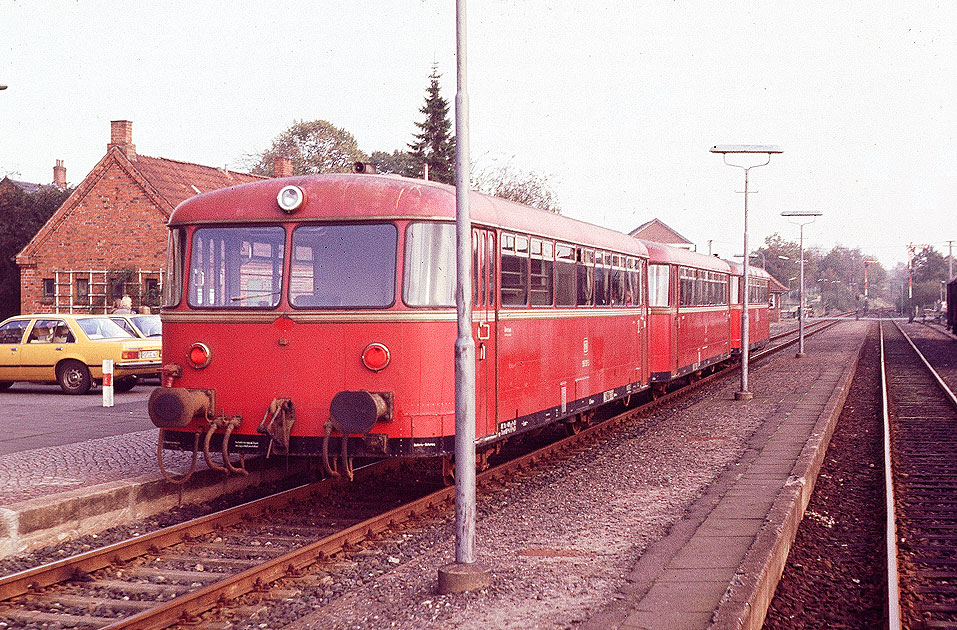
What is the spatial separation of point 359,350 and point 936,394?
19080mm

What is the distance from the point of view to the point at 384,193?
9.12 m

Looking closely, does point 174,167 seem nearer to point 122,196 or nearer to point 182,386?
point 122,196

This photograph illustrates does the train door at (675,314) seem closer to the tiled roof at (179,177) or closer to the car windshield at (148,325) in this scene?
the car windshield at (148,325)

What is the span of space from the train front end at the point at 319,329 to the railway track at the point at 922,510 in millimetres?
3826

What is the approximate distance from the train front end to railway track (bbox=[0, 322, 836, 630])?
64 centimetres

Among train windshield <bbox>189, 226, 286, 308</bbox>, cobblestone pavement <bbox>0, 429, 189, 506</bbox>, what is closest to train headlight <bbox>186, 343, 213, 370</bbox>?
train windshield <bbox>189, 226, 286, 308</bbox>

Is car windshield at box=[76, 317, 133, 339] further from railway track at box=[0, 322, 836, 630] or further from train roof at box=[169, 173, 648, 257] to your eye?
train roof at box=[169, 173, 648, 257]

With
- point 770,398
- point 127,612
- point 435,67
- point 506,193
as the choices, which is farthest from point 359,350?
point 435,67

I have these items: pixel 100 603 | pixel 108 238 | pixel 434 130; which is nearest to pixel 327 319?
pixel 100 603

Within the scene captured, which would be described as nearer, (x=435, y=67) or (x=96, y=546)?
(x=96, y=546)

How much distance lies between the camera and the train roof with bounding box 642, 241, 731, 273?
1908cm

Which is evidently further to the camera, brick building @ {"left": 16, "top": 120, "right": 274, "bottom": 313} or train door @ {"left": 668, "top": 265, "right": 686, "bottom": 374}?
brick building @ {"left": 16, "top": 120, "right": 274, "bottom": 313}

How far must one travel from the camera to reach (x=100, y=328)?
21.2 m

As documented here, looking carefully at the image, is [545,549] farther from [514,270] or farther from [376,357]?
[514,270]
